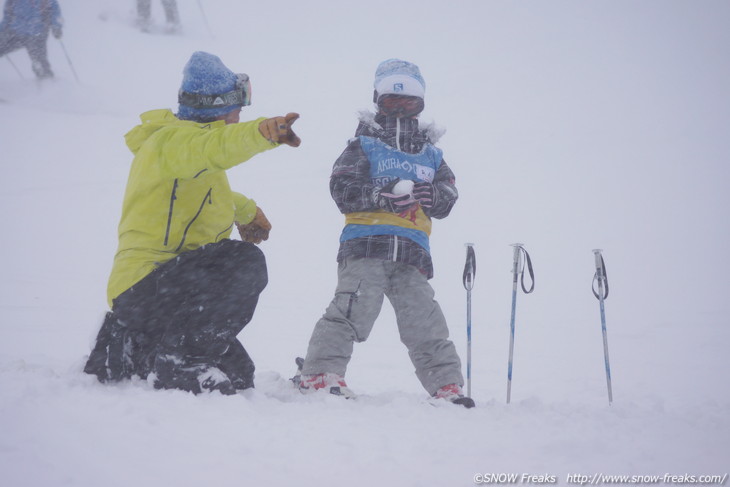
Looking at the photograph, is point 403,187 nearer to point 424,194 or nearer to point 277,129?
point 424,194

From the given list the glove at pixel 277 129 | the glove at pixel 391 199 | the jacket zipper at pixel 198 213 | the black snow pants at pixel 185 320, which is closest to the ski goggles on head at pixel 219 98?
the jacket zipper at pixel 198 213

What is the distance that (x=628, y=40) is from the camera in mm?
27156

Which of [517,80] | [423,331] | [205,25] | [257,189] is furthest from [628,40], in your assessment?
[423,331]

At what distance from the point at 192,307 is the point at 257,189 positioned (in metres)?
8.26

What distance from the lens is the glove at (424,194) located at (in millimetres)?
3137

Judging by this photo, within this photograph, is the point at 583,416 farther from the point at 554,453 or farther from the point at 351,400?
the point at 351,400

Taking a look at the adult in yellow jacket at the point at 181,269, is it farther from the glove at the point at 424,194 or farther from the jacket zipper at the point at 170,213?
the glove at the point at 424,194

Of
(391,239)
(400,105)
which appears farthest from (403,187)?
(400,105)

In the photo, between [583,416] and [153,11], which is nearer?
[583,416]

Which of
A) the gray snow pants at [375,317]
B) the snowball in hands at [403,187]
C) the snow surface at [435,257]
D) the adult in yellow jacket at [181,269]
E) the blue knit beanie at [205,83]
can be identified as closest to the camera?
the snow surface at [435,257]

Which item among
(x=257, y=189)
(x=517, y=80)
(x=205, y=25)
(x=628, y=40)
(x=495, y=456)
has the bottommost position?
(x=495, y=456)

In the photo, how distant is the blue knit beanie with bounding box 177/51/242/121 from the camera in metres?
2.81

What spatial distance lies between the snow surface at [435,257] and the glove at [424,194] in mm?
775

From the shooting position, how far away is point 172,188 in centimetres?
266
